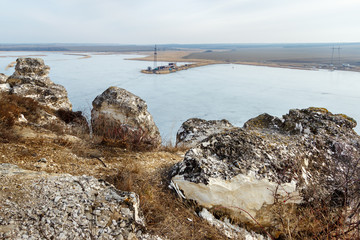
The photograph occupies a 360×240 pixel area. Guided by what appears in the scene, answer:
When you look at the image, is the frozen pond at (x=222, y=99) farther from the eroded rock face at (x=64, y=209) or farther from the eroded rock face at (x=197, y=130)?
the eroded rock face at (x=64, y=209)

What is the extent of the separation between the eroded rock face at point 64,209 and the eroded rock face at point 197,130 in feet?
11.6

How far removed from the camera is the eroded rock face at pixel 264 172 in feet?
10.2

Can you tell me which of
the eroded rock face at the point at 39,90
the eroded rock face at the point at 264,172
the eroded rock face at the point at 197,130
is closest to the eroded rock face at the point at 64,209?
the eroded rock face at the point at 264,172

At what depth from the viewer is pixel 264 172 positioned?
3.27 metres

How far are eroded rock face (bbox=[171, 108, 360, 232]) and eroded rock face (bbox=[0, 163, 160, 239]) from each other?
96 cm

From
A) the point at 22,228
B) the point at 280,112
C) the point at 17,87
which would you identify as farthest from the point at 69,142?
the point at 280,112

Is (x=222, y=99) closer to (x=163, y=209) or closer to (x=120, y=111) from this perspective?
(x=120, y=111)

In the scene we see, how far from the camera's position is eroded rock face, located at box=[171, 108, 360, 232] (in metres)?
3.10

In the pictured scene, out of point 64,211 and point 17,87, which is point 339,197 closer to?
point 64,211

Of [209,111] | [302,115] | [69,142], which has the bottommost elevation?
[209,111]

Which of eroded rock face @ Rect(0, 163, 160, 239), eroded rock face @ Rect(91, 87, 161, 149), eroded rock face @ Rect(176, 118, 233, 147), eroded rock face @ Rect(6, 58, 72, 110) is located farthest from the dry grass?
eroded rock face @ Rect(6, 58, 72, 110)

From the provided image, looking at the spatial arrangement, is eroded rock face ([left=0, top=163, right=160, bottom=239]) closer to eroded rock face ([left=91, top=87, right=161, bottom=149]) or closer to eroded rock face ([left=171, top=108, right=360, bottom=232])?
eroded rock face ([left=171, top=108, right=360, bottom=232])

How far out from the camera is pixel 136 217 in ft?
7.91

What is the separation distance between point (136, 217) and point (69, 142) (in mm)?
2526
